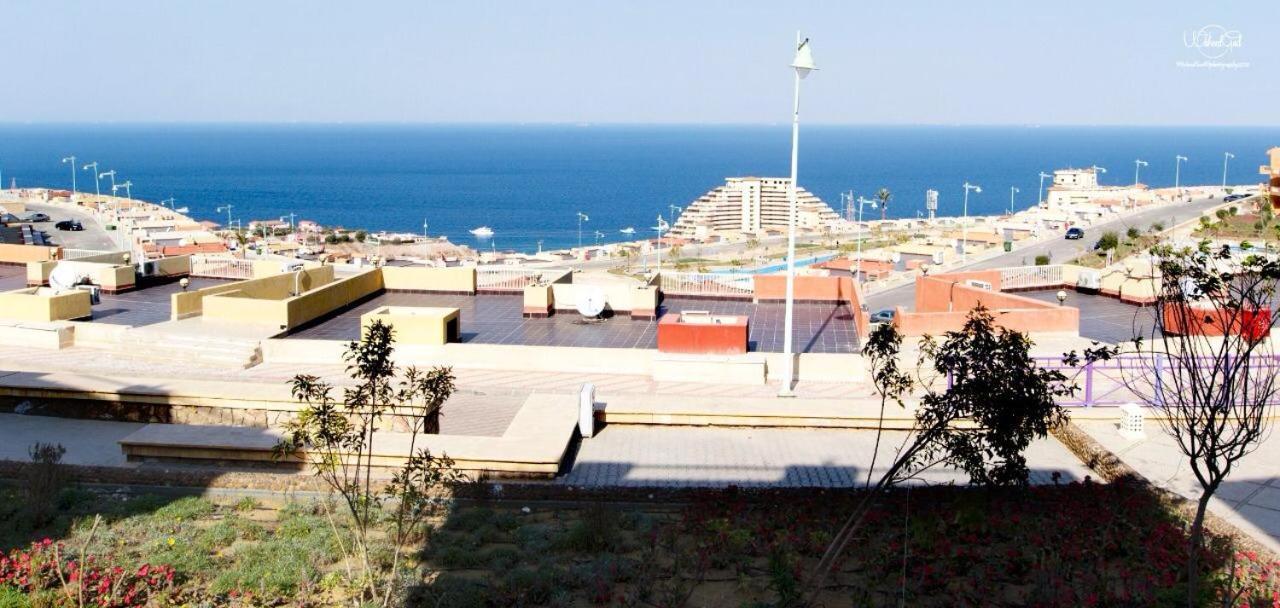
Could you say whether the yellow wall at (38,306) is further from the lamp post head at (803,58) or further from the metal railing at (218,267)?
the lamp post head at (803,58)

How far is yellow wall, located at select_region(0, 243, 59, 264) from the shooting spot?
96.7 feet

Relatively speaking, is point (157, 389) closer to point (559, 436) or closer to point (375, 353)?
point (559, 436)

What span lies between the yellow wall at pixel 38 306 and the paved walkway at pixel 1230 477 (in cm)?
1892

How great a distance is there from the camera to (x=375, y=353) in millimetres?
7902

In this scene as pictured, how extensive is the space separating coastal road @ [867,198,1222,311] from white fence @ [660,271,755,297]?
28.8 ft

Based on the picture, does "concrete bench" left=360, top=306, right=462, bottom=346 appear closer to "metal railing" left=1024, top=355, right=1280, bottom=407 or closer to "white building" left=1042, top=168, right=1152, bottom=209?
"metal railing" left=1024, top=355, right=1280, bottom=407

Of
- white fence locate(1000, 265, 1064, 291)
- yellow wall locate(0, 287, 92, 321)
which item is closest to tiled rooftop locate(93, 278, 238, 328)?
yellow wall locate(0, 287, 92, 321)

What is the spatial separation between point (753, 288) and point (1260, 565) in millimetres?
17075

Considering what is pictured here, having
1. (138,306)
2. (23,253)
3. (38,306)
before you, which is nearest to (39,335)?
(38,306)

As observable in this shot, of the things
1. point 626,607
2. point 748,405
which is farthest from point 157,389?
point 626,607

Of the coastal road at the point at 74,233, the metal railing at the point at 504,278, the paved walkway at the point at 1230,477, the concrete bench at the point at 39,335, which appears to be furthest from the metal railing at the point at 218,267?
the paved walkway at the point at 1230,477

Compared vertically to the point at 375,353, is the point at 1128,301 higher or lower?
lower

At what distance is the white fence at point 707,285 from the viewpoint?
25.7m

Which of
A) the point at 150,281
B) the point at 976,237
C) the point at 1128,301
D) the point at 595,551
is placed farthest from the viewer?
the point at 976,237
